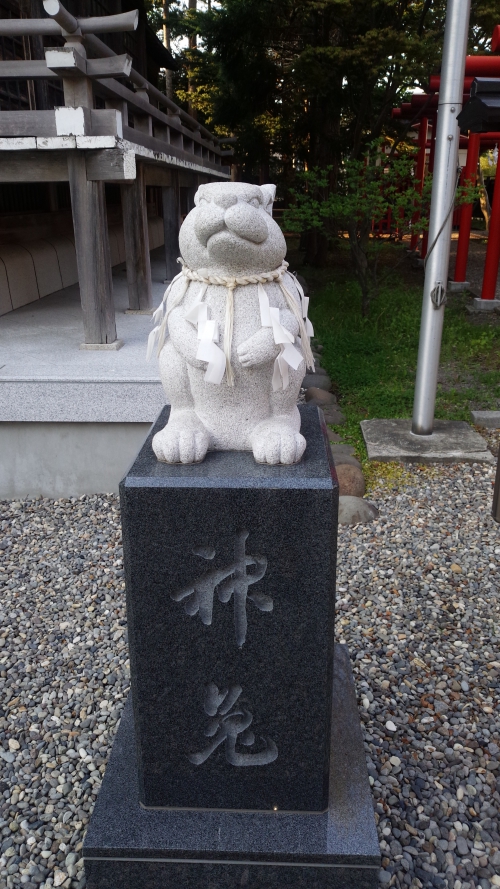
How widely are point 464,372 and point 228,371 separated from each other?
5798 mm

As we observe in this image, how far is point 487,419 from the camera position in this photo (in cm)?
602

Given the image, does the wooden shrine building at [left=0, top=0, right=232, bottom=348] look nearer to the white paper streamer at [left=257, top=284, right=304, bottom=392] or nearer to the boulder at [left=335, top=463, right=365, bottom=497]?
the boulder at [left=335, top=463, right=365, bottom=497]

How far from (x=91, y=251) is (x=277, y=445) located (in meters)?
3.56

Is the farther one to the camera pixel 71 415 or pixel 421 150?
pixel 421 150

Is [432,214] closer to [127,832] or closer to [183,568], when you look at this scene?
[183,568]

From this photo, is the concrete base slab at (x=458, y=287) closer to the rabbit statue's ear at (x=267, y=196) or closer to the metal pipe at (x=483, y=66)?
the metal pipe at (x=483, y=66)

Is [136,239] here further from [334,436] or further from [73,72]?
[334,436]

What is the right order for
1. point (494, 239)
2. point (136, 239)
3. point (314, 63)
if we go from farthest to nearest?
point (314, 63) < point (494, 239) < point (136, 239)

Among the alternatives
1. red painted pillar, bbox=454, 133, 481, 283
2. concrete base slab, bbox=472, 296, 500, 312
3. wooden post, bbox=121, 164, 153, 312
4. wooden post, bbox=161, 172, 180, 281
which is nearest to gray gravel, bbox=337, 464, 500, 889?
wooden post, bbox=121, 164, 153, 312

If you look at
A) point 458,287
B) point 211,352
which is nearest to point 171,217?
point 458,287

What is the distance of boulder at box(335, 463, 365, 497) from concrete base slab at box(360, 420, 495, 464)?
1.63ft

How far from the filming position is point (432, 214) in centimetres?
505

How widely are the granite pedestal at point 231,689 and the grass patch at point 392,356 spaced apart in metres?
3.37

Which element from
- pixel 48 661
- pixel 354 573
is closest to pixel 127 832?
pixel 48 661
